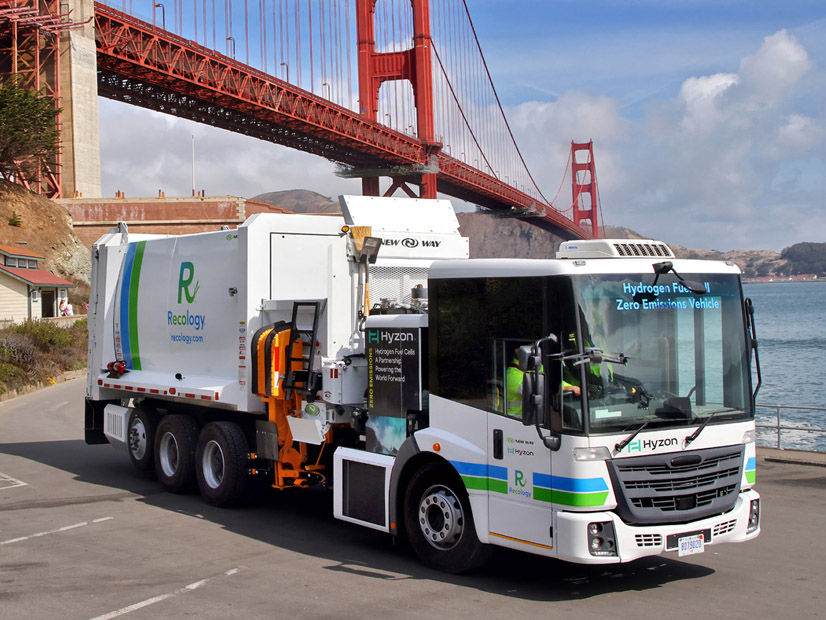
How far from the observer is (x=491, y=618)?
5.98 m

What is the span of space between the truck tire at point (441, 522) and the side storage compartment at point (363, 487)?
12.1 inches

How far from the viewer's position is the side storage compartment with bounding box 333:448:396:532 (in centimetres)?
766

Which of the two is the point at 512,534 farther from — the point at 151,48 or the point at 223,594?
the point at 151,48

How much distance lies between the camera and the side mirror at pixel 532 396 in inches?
236

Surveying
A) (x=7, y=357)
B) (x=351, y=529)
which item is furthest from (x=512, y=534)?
(x=7, y=357)

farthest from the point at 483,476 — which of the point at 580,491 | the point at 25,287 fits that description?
the point at 25,287

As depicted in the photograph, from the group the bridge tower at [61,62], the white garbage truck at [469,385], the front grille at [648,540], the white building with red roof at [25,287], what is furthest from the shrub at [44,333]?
the front grille at [648,540]

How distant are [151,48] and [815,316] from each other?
70.7 m

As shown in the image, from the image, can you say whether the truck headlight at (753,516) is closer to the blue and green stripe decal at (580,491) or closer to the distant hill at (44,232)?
the blue and green stripe decal at (580,491)

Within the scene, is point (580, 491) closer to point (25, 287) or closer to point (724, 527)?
point (724, 527)

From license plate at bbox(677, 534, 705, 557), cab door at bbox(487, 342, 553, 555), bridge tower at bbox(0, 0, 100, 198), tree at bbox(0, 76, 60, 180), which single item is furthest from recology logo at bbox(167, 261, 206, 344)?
bridge tower at bbox(0, 0, 100, 198)

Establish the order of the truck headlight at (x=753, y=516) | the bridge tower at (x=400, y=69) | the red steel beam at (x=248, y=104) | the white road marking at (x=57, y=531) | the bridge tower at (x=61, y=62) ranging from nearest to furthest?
the truck headlight at (x=753, y=516), the white road marking at (x=57, y=531), the bridge tower at (x=61, y=62), the red steel beam at (x=248, y=104), the bridge tower at (x=400, y=69)

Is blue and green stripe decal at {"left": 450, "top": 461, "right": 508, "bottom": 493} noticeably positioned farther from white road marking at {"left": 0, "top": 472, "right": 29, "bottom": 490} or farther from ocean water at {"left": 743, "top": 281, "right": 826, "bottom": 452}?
white road marking at {"left": 0, "top": 472, "right": 29, "bottom": 490}

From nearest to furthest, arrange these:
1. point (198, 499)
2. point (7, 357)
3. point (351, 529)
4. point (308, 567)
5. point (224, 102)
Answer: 1. point (308, 567)
2. point (351, 529)
3. point (198, 499)
4. point (7, 357)
5. point (224, 102)
